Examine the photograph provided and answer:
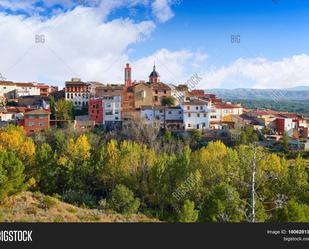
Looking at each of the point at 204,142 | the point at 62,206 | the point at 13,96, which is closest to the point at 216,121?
the point at 204,142

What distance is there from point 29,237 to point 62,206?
906 centimetres

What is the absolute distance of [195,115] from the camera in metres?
25.7

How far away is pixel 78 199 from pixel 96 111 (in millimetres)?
12228

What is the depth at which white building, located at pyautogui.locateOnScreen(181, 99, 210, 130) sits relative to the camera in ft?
84.1

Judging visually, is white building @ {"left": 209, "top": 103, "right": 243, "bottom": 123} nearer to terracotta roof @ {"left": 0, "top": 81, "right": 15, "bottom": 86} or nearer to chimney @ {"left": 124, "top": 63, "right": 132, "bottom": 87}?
chimney @ {"left": 124, "top": 63, "right": 132, "bottom": 87}

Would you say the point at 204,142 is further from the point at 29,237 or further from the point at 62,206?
the point at 29,237

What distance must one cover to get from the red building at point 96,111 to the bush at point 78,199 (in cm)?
1122

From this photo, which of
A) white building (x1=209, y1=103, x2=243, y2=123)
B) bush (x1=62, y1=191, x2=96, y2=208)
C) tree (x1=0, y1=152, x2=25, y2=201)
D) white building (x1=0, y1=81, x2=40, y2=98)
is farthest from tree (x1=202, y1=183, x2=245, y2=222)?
white building (x1=0, y1=81, x2=40, y2=98)

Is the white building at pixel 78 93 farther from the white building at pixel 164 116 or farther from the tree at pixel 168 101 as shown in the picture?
the white building at pixel 164 116

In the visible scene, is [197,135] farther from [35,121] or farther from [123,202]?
[123,202]

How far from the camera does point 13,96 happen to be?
35.5 meters

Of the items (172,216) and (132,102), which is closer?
(172,216)

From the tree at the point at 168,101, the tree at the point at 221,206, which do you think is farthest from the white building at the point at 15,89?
the tree at the point at 221,206

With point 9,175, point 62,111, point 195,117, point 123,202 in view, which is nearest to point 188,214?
point 123,202
